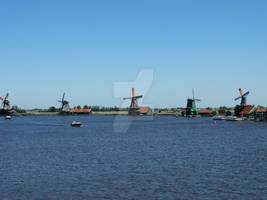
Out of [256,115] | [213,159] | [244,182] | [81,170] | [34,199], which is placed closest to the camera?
[34,199]

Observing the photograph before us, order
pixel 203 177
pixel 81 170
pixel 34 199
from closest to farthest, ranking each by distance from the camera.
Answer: pixel 34 199 → pixel 203 177 → pixel 81 170

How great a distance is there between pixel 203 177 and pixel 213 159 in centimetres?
1214

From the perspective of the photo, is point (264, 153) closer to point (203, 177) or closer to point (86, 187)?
point (203, 177)

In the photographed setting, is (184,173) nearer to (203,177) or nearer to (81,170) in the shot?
(203,177)

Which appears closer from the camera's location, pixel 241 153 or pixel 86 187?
pixel 86 187

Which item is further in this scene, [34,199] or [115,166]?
[115,166]

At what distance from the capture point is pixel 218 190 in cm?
2738

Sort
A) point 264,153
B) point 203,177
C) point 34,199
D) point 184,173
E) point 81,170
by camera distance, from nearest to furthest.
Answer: point 34,199 < point 203,177 < point 184,173 < point 81,170 < point 264,153

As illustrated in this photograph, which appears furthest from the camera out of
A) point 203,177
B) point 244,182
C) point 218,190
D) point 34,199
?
point 203,177

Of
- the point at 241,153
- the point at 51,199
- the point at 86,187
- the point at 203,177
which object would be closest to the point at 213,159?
the point at 241,153

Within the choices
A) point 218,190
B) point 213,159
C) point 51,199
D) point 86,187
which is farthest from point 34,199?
point 213,159

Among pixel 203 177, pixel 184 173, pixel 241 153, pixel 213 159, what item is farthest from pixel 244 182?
pixel 241 153

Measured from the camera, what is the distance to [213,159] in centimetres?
4400

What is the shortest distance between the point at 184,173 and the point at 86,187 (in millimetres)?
11109
